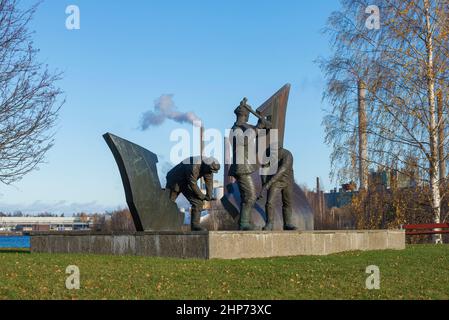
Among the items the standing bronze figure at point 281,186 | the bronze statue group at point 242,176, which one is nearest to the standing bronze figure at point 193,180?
the bronze statue group at point 242,176

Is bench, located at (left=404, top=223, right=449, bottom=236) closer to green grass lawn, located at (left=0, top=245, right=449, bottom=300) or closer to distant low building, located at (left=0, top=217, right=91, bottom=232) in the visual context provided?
green grass lawn, located at (left=0, top=245, right=449, bottom=300)

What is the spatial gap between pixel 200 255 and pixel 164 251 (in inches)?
37.3

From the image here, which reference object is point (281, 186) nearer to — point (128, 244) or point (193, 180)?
point (193, 180)

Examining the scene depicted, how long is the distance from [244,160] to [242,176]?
0.36 meters

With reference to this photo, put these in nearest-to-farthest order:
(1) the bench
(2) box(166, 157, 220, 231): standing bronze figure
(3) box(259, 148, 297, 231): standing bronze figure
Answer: (2) box(166, 157, 220, 231): standing bronze figure, (3) box(259, 148, 297, 231): standing bronze figure, (1) the bench

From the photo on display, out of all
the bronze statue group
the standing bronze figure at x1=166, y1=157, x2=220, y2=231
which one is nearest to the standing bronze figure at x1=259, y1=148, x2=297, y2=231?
the bronze statue group

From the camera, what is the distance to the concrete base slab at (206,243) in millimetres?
12453

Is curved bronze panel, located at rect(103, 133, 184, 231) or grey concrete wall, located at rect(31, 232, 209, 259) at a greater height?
curved bronze panel, located at rect(103, 133, 184, 231)

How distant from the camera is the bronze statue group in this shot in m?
13.9

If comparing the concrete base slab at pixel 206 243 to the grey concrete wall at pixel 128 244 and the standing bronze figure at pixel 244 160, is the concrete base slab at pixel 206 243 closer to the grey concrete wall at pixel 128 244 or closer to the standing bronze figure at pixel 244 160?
the grey concrete wall at pixel 128 244

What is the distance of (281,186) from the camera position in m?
14.8

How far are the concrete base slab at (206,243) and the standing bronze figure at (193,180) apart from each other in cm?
161

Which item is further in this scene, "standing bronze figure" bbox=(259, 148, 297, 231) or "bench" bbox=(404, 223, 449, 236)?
"bench" bbox=(404, 223, 449, 236)
